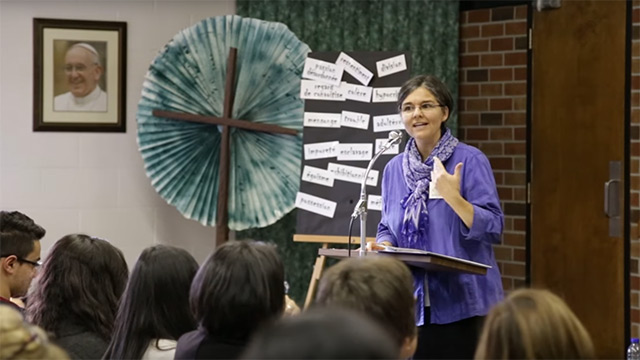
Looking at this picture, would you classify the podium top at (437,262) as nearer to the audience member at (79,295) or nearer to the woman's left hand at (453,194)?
the woman's left hand at (453,194)

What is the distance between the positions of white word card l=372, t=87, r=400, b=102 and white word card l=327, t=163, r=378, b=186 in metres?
0.35

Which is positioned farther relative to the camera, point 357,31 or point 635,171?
point 357,31

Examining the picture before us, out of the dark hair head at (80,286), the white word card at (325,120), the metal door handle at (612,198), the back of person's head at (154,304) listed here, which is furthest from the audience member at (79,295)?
the metal door handle at (612,198)

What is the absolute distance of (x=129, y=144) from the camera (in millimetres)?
5094

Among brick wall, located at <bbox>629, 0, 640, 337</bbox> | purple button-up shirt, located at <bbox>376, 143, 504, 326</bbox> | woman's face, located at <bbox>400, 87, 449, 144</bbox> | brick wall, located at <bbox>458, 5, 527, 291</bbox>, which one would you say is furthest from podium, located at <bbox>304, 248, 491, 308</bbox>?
brick wall, located at <bbox>458, 5, 527, 291</bbox>

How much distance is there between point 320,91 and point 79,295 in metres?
2.54

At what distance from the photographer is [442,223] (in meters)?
3.26

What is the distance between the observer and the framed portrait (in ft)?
16.2

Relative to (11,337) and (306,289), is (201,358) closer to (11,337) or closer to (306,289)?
(11,337)

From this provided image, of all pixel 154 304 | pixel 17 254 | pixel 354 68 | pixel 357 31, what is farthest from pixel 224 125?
pixel 154 304

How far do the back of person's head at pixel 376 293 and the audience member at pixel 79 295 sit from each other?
0.79m

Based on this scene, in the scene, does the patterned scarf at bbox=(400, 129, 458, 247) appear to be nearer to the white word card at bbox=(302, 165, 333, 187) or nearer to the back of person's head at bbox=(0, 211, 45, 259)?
the back of person's head at bbox=(0, 211, 45, 259)

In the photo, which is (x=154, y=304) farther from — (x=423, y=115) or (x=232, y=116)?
(x=232, y=116)

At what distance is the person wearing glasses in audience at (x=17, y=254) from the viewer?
114 inches
